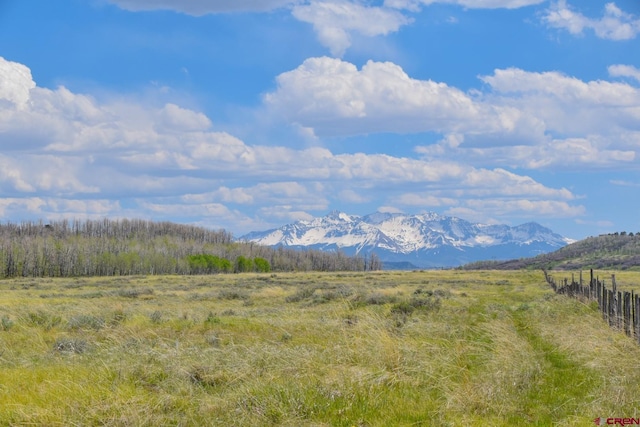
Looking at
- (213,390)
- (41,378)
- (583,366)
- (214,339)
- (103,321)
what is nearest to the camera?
(213,390)

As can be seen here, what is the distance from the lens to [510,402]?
32.5ft

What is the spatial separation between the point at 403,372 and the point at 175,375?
416cm

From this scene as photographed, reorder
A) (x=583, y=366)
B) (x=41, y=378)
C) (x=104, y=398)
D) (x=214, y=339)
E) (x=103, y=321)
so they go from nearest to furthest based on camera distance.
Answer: (x=104, y=398)
(x=41, y=378)
(x=583, y=366)
(x=214, y=339)
(x=103, y=321)

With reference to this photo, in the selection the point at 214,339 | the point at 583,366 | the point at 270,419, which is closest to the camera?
the point at 270,419

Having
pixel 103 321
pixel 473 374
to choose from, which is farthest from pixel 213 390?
pixel 103 321

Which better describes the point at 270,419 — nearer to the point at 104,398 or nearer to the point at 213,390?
the point at 213,390

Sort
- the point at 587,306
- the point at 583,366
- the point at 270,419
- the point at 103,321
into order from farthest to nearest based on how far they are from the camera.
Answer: the point at 587,306 < the point at 103,321 < the point at 583,366 < the point at 270,419

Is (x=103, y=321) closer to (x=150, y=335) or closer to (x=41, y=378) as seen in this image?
(x=150, y=335)

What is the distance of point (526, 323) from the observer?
21359mm

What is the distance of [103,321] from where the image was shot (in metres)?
20.1

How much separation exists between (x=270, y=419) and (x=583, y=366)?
7.49 meters

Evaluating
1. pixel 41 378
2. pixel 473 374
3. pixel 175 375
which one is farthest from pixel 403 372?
pixel 41 378

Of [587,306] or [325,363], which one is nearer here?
A: [325,363]

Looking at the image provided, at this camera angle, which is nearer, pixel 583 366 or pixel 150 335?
pixel 583 366
